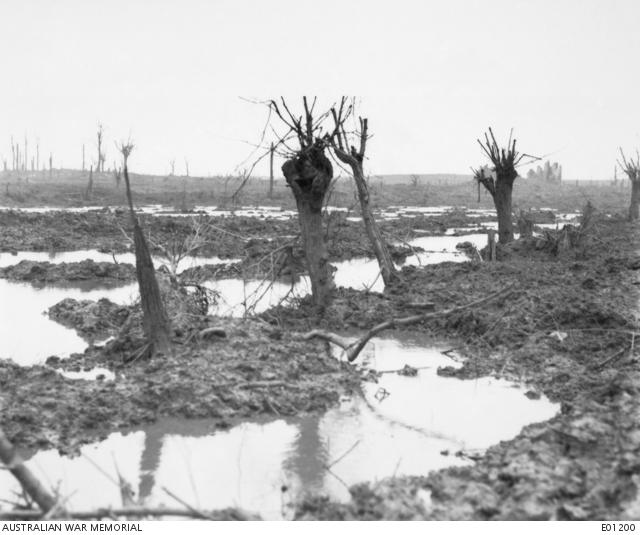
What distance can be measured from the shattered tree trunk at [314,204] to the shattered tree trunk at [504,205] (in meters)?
9.43

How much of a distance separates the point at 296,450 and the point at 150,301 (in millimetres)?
2844

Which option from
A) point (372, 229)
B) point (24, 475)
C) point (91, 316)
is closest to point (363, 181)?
point (372, 229)

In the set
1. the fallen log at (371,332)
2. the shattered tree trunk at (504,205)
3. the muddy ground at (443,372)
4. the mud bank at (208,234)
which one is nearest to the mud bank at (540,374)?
the muddy ground at (443,372)

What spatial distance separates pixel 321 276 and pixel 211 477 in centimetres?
589

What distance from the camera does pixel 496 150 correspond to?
18.8 metres

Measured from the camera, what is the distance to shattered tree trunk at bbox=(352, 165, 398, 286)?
13.0m

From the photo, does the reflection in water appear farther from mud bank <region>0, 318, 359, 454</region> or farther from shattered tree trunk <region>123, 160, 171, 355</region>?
shattered tree trunk <region>123, 160, 171, 355</region>

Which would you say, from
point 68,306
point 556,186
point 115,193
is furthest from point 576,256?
point 556,186

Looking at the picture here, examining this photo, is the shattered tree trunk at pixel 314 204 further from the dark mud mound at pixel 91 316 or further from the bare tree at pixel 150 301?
the bare tree at pixel 150 301

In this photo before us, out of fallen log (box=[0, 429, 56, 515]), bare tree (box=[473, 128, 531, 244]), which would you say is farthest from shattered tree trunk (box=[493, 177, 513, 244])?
fallen log (box=[0, 429, 56, 515])

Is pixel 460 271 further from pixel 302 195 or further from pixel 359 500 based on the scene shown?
pixel 359 500

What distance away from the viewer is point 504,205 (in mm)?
19406

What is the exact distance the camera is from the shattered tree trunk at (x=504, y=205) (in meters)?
19.1

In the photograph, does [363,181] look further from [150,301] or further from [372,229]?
[150,301]
